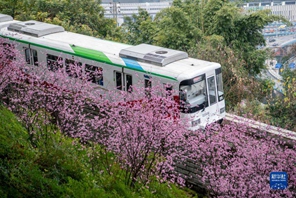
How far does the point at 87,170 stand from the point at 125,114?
1.40 meters

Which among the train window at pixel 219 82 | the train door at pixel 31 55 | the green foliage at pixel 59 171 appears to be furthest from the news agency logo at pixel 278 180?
the train door at pixel 31 55

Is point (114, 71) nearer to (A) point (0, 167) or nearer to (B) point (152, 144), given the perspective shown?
(B) point (152, 144)

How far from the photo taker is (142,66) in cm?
1322

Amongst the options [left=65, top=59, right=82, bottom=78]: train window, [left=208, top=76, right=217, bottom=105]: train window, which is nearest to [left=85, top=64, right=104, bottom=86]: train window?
[left=65, top=59, right=82, bottom=78]: train window

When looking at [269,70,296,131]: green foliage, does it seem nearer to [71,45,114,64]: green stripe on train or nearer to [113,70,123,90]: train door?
[113,70,123,90]: train door

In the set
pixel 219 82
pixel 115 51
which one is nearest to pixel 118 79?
pixel 115 51

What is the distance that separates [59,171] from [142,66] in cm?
539

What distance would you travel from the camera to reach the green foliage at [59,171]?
7557 mm

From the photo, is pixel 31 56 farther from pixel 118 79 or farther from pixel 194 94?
pixel 194 94

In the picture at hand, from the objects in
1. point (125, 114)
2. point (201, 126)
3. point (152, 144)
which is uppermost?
point (125, 114)

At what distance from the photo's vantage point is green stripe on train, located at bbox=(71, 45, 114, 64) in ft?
46.5

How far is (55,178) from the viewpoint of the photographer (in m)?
8.11

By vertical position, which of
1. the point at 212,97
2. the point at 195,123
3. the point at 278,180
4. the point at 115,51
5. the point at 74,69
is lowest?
the point at 195,123

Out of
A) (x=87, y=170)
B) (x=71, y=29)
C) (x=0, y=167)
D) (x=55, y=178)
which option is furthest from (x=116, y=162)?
(x=71, y=29)
